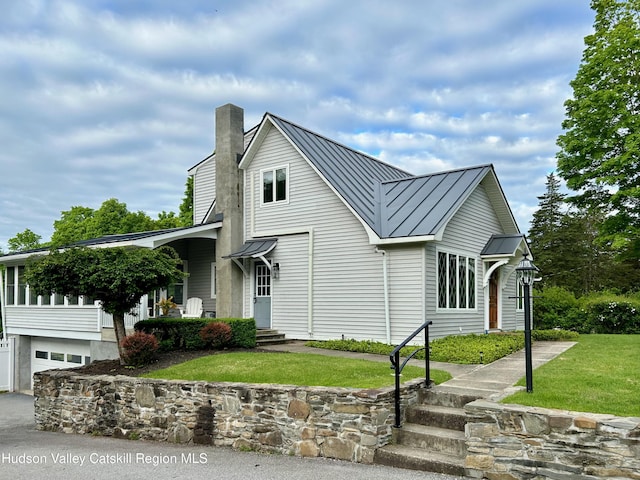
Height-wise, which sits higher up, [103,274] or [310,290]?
[103,274]

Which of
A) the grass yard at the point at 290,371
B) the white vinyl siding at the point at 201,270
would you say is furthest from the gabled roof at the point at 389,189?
the grass yard at the point at 290,371

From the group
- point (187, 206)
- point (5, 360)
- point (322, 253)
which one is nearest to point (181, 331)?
point (322, 253)

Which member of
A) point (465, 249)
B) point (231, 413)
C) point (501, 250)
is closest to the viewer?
point (231, 413)

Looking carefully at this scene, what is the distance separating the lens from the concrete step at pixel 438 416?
696cm

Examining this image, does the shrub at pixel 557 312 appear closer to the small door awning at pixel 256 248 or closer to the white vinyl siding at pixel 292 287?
the white vinyl siding at pixel 292 287

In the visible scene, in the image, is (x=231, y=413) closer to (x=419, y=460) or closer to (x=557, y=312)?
(x=419, y=460)

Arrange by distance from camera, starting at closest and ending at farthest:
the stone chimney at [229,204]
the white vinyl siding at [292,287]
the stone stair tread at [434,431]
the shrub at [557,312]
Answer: the stone stair tread at [434,431], the white vinyl siding at [292,287], the stone chimney at [229,204], the shrub at [557,312]

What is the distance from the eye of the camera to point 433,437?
673 centimetres

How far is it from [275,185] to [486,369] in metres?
9.27

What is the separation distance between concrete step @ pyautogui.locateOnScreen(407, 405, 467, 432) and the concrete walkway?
482 millimetres

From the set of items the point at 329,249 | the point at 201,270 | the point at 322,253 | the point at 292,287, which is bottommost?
the point at 292,287

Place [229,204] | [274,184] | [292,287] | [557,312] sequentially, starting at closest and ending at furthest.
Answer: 1. [292,287]
2. [274,184]
3. [229,204]
4. [557,312]

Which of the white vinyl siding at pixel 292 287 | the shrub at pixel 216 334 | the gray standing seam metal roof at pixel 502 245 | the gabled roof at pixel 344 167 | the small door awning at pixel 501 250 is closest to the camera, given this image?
the shrub at pixel 216 334

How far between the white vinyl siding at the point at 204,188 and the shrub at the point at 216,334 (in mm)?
9592
